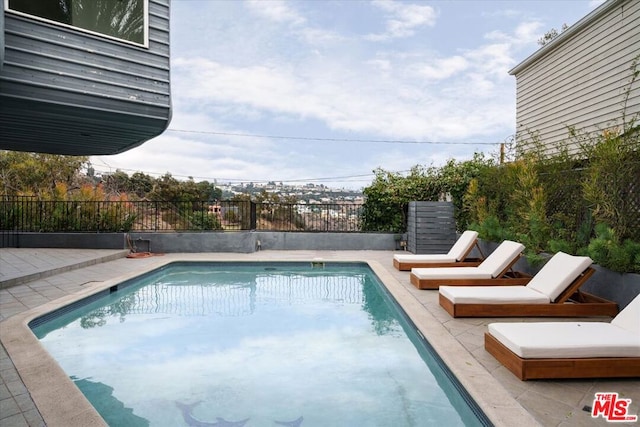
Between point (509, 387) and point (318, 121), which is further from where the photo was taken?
point (318, 121)

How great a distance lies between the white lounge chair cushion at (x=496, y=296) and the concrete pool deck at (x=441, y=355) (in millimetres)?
252

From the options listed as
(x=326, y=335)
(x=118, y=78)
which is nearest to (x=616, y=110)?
(x=326, y=335)

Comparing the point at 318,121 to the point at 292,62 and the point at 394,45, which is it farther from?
the point at 394,45

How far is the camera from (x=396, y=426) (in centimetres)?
309

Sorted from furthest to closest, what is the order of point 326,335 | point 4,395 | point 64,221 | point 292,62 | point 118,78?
point 292,62 → point 64,221 → point 118,78 → point 326,335 → point 4,395

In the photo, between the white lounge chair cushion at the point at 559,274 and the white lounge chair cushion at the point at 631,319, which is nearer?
the white lounge chair cushion at the point at 631,319

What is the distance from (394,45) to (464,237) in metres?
10.7

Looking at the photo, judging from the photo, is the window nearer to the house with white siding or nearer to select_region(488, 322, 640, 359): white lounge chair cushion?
select_region(488, 322, 640, 359): white lounge chair cushion

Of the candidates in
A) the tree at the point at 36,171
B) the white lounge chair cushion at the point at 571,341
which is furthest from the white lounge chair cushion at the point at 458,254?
the tree at the point at 36,171

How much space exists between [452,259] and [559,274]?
3.33m

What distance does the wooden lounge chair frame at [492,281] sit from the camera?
6.40 metres

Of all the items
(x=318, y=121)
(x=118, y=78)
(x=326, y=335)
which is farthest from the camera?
(x=318, y=121)

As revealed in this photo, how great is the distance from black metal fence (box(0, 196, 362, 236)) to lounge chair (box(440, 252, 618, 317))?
25.8 ft

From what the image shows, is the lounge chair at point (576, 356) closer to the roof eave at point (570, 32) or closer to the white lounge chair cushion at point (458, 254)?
the white lounge chair cushion at point (458, 254)
